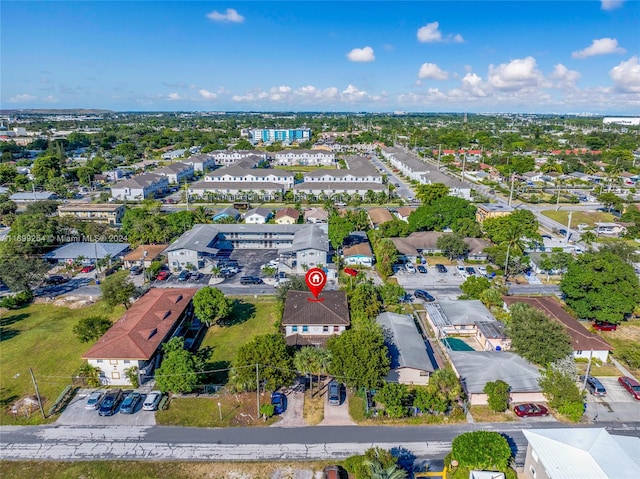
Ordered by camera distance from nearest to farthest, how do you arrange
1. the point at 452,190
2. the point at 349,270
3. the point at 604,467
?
the point at 604,467 → the point at 349,270 → the point at 452,190

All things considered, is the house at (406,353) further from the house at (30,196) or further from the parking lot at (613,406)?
the house at (30,196)

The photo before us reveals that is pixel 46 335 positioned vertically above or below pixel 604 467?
below

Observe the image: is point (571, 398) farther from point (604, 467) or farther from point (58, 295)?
point (58, 295)

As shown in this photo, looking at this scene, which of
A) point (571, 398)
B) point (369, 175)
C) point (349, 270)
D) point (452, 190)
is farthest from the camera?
point (369, 175)

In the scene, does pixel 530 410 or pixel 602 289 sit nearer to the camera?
pixel 530 410

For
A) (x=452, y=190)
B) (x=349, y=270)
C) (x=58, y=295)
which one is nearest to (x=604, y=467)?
(x=349, y=270)

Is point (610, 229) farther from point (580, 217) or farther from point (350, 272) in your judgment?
point (350, 272)

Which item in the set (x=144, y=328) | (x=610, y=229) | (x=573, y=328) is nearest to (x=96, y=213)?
(x=144, y=328)

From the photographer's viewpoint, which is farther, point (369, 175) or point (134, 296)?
point (369, 175)
